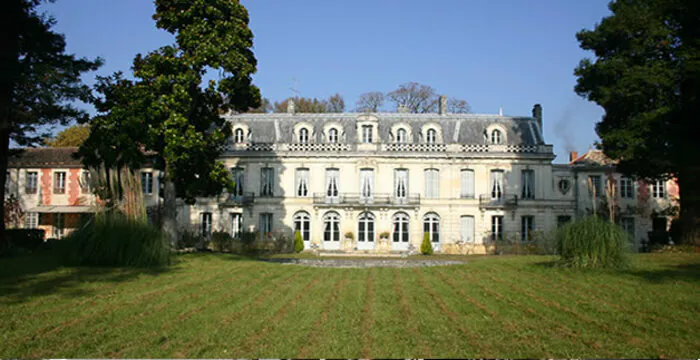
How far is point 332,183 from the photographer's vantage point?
31.9m

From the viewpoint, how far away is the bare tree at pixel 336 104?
153 feet

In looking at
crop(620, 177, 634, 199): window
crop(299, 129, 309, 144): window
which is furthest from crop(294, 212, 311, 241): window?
crop(620, 177, 634, 199): window

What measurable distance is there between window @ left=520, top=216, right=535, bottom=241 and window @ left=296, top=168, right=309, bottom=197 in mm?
11937

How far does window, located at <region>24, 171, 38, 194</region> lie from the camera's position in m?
33.1

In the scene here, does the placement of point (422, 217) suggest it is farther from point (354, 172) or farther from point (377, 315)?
point (377, 315)

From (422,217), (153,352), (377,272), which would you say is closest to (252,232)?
(422,217)

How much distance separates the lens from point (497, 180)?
31609 mm

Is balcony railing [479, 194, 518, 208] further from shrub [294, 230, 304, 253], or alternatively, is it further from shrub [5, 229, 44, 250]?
shrub [5, 229, 44, 250]

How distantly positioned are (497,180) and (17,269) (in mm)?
24545

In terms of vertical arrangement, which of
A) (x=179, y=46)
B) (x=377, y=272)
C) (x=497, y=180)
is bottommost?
(x=377, y=272)

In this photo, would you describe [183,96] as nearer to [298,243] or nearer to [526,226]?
[298,243]

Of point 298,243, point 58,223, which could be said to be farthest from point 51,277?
point 58,223

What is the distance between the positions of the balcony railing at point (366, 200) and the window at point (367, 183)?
0.24m

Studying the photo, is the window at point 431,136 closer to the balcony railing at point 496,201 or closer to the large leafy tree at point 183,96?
the balcony railing at point 496,201
